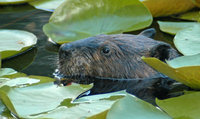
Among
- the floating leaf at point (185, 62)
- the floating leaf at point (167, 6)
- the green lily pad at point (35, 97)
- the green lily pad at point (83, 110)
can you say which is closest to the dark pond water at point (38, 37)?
the floating leaf at point (167, 6)

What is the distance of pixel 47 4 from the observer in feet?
19.0

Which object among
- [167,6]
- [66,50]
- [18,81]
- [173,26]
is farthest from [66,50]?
[167,6]

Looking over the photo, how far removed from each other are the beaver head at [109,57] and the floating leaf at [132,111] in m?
1.13

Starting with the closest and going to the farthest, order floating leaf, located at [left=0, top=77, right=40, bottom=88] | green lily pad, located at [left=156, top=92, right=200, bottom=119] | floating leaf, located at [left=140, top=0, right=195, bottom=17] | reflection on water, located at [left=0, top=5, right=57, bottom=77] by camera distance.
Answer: green lily pad, located at [left=156, top=92, right=200, bottom=119], floating leaf, located at [left=0, top=77, right=40, bottom=88], reflection on water, located at [left=0, top=5, right=57, bottom=77], floating leaf, located at [left=140, top=0, right=195, bottom=17]

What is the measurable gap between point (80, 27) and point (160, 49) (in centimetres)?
121

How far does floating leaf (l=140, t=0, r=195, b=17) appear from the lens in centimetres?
507

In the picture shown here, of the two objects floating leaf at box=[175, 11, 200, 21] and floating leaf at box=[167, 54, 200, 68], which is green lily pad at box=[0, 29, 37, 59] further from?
floating leaf at box=[175, 11, 200, 21]

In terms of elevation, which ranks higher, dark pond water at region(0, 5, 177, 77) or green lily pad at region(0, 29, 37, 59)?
green lily pad at region(0, 29, 37, 59)

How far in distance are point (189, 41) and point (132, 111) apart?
5.22 ft

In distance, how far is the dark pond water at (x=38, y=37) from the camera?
151 inches

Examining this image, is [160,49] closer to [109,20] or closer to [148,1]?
[109,20]

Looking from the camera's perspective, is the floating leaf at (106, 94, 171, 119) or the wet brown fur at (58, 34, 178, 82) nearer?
the floating leaf at (106, 94, 171, 119)

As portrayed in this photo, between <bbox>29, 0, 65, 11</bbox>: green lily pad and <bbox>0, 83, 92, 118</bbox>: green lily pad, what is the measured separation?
2.83 meters

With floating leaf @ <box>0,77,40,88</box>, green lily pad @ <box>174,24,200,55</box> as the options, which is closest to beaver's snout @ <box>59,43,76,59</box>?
floating leaf @ <box>0,77,40,88</box>
